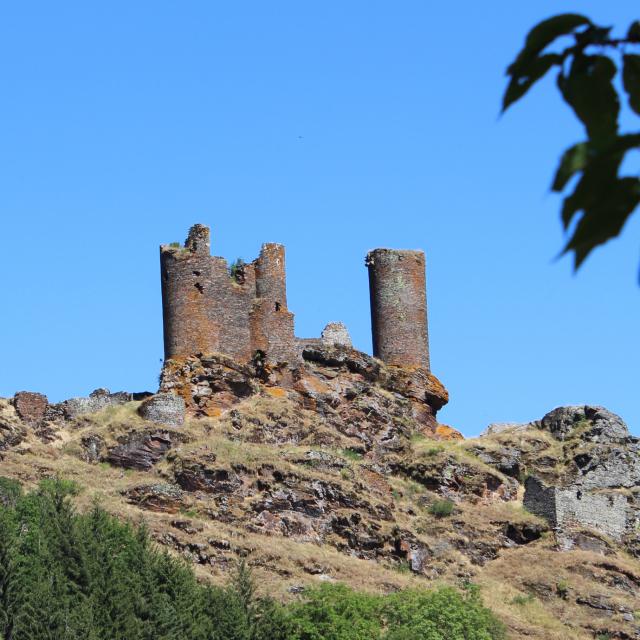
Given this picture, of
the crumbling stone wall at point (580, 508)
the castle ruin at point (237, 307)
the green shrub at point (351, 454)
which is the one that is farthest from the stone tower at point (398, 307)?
the crumbling stone wall at point (580, 508)

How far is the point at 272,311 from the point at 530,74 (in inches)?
1794

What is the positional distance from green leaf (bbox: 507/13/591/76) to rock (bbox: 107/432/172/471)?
1672 inches

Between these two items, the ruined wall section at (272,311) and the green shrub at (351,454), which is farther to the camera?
the ruined wall section at (272,311)

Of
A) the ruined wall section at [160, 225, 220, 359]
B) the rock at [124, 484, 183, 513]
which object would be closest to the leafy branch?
the rock at [124, 484, 183, 513]

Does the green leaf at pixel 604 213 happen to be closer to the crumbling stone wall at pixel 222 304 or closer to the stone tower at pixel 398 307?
the crumbling stone wall at pixel 222 304

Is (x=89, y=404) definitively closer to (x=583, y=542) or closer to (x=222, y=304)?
(x=222, y=304)

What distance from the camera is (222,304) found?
4788 cm

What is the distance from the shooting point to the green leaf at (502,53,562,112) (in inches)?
124

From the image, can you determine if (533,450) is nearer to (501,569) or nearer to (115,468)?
(501,569)

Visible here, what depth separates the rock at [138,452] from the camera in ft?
148

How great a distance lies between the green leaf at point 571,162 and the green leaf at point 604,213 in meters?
0.07

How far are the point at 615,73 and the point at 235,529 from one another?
41075mm

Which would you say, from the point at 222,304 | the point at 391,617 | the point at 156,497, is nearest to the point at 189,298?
the point at 222,304

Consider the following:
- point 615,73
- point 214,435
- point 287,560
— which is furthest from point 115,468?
point 615,73
